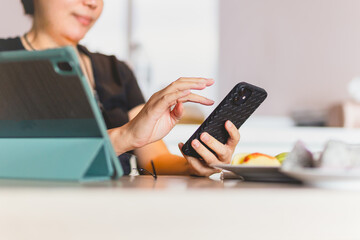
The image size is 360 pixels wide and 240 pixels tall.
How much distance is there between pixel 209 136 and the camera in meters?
0.97

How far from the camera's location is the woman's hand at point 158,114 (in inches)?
35.6

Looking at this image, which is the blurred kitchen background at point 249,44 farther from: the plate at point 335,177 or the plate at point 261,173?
the plate at point 335,177

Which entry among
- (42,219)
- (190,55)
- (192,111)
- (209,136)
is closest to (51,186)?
(42,219)

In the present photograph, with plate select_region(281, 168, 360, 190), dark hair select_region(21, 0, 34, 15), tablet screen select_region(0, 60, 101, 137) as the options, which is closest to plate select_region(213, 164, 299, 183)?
plate select_region(281, 168, 360, 190)

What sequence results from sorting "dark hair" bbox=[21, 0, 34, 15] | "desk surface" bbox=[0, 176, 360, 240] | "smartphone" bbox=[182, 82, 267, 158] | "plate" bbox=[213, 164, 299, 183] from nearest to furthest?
"desk surface" bbox=[0, 176, 360, 240] → "plate" bbox=[213, 164, 299, 183] → "smartphone" bbox=[182, 82, 267, 158] → "dark hair" bbox=[21, 0, 34, 15]

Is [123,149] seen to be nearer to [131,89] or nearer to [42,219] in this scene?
[42,219]

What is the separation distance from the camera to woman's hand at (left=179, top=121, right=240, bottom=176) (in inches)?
38.2

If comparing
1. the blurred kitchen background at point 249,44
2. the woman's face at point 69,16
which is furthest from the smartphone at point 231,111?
the blurred kitchen background at point 249,44

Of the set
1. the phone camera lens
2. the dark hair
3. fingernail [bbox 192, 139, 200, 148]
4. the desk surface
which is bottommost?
fingernail [bbox 192, 139, 200, 148]

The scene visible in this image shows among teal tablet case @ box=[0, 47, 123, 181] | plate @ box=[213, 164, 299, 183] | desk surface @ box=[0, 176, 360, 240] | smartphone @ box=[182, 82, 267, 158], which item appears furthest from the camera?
smartphone @ box=[182, 82, 267, 158]

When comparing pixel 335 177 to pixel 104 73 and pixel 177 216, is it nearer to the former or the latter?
pixel 177 216

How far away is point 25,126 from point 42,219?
10.0 inches

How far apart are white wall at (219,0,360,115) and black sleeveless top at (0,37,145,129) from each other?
60.2 inches

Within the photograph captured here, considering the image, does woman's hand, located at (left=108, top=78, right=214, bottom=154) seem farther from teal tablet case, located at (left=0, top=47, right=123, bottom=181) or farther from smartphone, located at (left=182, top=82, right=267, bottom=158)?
teal tablet case, located at (left=0, top=47, right=123, bottom=181)
